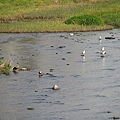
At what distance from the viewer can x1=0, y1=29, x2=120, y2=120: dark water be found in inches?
569

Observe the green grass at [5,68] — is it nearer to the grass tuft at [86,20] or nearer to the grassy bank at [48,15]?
the grassy bank at [48,15]

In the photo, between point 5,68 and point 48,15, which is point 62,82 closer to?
point 5,68

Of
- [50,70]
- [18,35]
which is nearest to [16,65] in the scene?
[50,70]

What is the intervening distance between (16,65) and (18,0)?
1171 inches

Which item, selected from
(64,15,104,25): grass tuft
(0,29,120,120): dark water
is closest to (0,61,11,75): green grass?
(0,29,120,120): dark water

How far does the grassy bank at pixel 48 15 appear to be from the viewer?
3378cm

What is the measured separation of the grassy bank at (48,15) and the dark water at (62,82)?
201 inches

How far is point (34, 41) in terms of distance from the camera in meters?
29.4

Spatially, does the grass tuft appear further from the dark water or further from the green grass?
the green grass

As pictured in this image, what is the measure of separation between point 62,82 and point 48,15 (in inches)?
885

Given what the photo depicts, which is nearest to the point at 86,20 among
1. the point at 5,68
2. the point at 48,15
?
the point at 48,15

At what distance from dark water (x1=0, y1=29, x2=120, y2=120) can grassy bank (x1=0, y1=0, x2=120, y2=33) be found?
5.11 meters

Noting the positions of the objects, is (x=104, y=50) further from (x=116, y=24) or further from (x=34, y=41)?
(x=116, y=24)

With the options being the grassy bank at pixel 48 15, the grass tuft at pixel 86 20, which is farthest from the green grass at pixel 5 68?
the grass tuft at pixel 86 20
